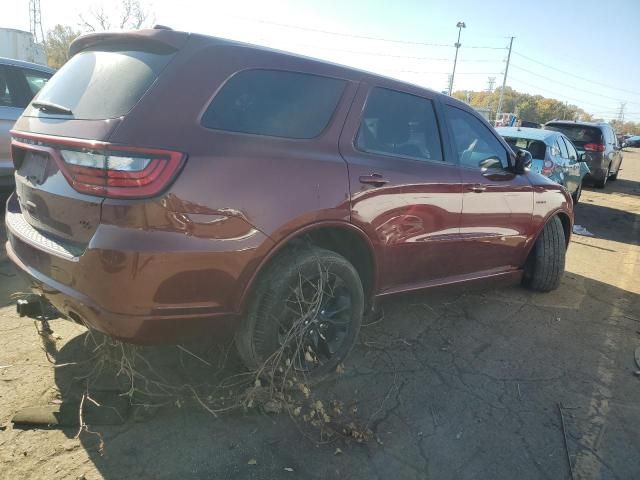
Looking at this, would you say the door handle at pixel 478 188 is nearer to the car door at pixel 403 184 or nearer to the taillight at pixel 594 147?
the car door at pixel 403 184

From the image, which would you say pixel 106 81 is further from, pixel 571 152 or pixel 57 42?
pixel 57 42

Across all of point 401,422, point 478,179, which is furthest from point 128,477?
point 478,179

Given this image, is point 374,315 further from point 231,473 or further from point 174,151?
point 174,151

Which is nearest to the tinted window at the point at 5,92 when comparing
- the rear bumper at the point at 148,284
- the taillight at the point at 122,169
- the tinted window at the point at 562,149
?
the rear bumper at the point at 148,284

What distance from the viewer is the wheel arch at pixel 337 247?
2.51 m

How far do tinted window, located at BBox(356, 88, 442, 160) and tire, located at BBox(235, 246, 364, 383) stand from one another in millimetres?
790

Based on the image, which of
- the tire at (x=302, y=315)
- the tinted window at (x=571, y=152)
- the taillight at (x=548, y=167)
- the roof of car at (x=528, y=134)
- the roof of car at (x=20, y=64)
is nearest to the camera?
the tire at (x=302, y=315)

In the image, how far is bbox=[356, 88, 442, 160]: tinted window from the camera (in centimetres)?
313

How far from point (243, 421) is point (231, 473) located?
0.39 m

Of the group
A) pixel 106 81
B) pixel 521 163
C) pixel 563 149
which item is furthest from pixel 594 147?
pixel 106 81

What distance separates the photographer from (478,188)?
151 inches

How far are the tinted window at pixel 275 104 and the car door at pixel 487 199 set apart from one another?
4.45 ft

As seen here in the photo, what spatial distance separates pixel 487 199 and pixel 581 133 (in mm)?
11366

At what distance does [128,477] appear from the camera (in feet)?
7.11
